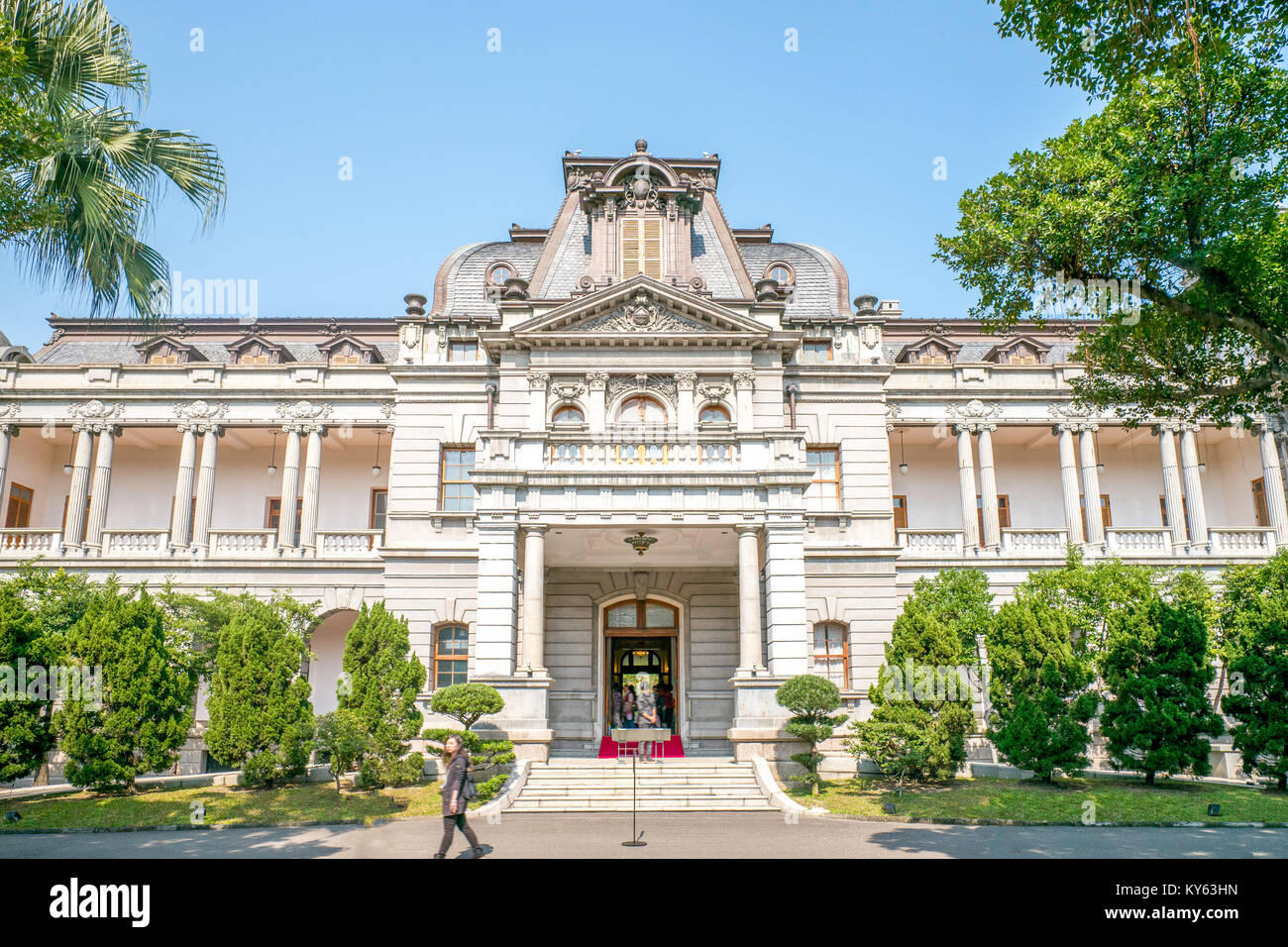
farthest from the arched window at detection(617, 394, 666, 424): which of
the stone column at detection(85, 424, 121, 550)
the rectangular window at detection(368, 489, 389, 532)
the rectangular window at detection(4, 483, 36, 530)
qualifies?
the rectangular window at detection(4, 483, 36, 530)

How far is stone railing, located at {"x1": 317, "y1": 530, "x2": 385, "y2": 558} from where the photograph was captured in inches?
1157

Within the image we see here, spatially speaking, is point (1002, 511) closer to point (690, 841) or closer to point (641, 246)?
point (641, 246)

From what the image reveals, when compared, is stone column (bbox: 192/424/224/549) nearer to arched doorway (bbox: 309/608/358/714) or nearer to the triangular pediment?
arched doorway (bbox: 309/608/358/714)

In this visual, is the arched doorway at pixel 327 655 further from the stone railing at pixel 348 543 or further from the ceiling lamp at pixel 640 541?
the ceiling lamp at pixel 640 541

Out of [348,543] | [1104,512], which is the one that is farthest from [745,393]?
[1104,512]

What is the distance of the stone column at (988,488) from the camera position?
96.8 feet

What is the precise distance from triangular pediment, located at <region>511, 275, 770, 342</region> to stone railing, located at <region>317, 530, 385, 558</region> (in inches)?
341

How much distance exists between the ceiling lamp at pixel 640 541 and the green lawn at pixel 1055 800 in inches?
257

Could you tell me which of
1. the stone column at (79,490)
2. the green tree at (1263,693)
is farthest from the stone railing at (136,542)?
the green tree at (1263,693)

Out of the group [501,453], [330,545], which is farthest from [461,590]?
[501,453]

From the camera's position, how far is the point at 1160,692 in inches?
715
